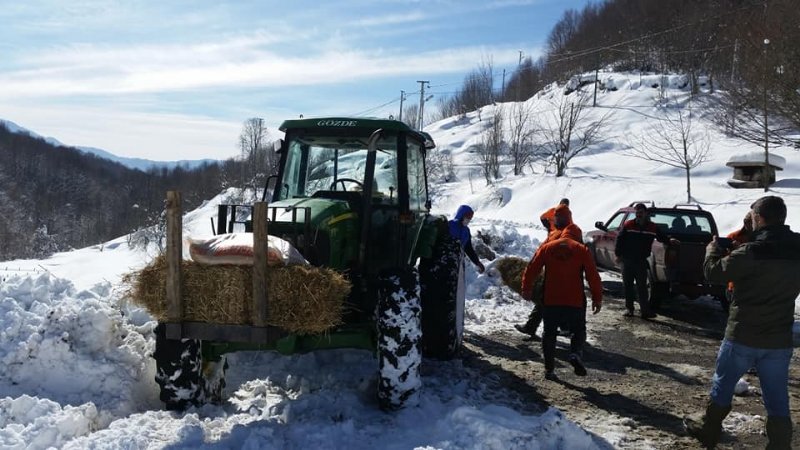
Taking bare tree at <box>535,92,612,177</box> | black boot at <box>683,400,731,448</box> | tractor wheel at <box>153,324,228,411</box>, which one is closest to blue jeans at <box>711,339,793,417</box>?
black boot at <box>683,400,731,448</box>

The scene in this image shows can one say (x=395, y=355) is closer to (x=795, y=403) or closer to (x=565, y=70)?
(x=795, y=403)

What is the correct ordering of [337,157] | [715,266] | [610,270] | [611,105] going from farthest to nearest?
[611,105] → [610,270] → [337,157] → [715,266]

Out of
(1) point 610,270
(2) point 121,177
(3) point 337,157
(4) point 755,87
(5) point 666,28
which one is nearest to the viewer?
(3) point 337,157

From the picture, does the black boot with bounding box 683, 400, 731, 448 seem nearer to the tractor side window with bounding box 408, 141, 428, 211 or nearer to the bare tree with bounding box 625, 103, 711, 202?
the tractor side window with bounding box 408, 141, 428, 211

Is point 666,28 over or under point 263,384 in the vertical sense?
over

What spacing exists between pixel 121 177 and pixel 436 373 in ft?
443

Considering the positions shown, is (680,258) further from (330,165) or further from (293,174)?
(293,174)

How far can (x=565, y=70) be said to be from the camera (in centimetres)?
7762

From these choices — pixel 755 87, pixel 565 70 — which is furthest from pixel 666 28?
pixel 755 87

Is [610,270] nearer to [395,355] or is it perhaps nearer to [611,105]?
[395,355]

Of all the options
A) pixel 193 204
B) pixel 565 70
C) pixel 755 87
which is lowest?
pixel 193 204

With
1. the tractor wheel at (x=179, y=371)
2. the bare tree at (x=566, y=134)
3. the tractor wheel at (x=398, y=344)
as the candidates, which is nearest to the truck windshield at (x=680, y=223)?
the tractor wheel at (x=398, y=344)

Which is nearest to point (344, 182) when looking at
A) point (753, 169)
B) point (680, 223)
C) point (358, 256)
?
point (358, 256)

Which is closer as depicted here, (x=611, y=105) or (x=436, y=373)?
(x=436, y=373)
